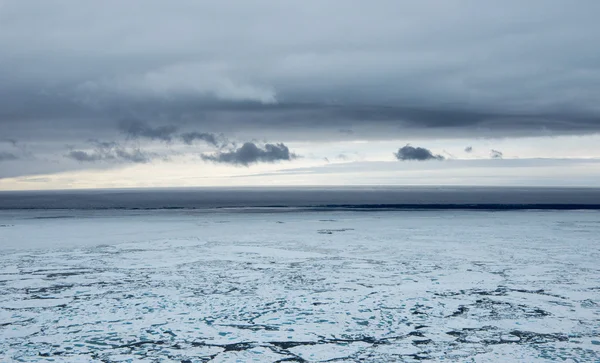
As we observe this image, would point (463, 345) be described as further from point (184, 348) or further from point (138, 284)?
point (138, 284)

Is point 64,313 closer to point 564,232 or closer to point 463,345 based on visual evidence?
point 463,345

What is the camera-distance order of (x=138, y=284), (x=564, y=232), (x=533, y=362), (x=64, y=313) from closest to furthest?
(x=533, y=362), (x=64, y=313), (x=138, y=284), (x=564, y=232)

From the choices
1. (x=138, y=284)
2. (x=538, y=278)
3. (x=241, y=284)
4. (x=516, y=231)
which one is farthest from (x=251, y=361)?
(x=516, y=231)

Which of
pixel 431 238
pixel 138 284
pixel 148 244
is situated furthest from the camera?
pixel 431 238

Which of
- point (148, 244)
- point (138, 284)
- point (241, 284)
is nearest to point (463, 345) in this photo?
point (241, 284)

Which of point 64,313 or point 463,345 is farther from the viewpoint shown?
point 64,313

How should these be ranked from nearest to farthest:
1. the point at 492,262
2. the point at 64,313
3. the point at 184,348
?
the point at 184,348, the point at 64,313, the point at 492,262
